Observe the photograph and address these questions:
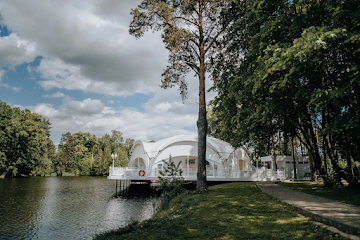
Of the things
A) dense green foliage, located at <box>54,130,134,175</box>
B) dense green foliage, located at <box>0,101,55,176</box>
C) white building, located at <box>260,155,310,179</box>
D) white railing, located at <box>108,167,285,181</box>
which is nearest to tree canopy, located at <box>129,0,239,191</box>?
white railing, located at <box>108,167,285,181</box>

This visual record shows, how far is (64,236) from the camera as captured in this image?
10039 mm

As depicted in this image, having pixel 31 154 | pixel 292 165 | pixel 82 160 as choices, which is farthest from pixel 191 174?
pixel 82 160

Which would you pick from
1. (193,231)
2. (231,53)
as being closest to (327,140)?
(231,53)

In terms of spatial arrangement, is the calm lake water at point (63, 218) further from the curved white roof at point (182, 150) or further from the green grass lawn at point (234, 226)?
the curved white roof at point (182, 150)

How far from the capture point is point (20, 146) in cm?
5047

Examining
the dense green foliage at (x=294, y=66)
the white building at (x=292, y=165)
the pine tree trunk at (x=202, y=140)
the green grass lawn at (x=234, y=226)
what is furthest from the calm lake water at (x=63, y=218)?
the white building at (x=292, y=165)

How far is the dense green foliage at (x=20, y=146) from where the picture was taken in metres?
47.7

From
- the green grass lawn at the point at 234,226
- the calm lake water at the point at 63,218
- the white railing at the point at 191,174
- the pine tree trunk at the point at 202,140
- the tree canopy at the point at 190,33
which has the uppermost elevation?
the tree canopy at the point at 190,33

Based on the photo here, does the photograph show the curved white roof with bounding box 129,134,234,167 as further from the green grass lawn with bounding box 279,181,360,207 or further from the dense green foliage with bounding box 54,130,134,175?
the dense green foliage with bounding box 54,130,134,175

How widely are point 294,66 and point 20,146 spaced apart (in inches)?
2184

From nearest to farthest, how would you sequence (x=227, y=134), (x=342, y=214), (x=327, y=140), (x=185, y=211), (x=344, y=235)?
(x=344, y=235) → (x=342, y=214) → (x=185, y=211) → (x=327, y=140) → (x=227, y=134)

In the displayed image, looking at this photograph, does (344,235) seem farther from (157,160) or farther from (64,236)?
(157,160)

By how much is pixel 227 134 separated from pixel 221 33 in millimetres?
6597

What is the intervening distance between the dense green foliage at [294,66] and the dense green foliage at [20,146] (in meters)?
45.5
